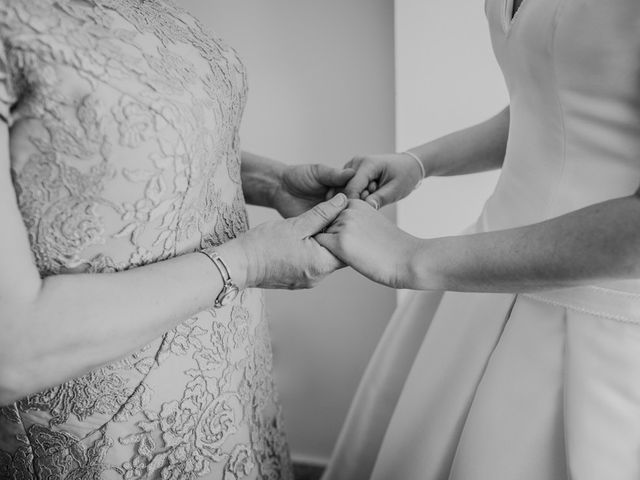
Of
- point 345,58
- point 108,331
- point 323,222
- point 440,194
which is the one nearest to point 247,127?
point 345,58

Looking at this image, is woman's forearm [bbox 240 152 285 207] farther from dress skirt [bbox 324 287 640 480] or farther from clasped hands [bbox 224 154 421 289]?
dress skirt [bbox 324 287 640 480]

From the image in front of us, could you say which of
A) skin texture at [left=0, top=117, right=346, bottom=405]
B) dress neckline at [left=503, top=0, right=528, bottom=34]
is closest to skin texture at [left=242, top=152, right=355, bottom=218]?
skin texture at [left=0, top=117, right=346, bottom=405]

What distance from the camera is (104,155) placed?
0.66m

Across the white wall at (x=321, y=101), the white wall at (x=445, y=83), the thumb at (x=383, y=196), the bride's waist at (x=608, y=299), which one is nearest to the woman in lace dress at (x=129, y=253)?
the thumb at (x=383, y=196)

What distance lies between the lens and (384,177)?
1132mm

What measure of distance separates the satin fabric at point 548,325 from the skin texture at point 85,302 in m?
0.37

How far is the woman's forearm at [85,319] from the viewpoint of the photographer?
60cm

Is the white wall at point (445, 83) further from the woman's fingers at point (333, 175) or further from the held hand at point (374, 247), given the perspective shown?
the held hand at point (374, 247)

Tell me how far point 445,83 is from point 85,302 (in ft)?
3.56

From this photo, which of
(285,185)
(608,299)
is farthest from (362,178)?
(608,299)

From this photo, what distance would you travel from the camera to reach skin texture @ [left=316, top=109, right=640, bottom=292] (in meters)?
0.64

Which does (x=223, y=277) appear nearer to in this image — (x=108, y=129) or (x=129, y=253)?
(x=129, y=253)

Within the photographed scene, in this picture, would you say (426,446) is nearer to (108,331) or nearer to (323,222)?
(323,222)

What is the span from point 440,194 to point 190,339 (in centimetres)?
94
